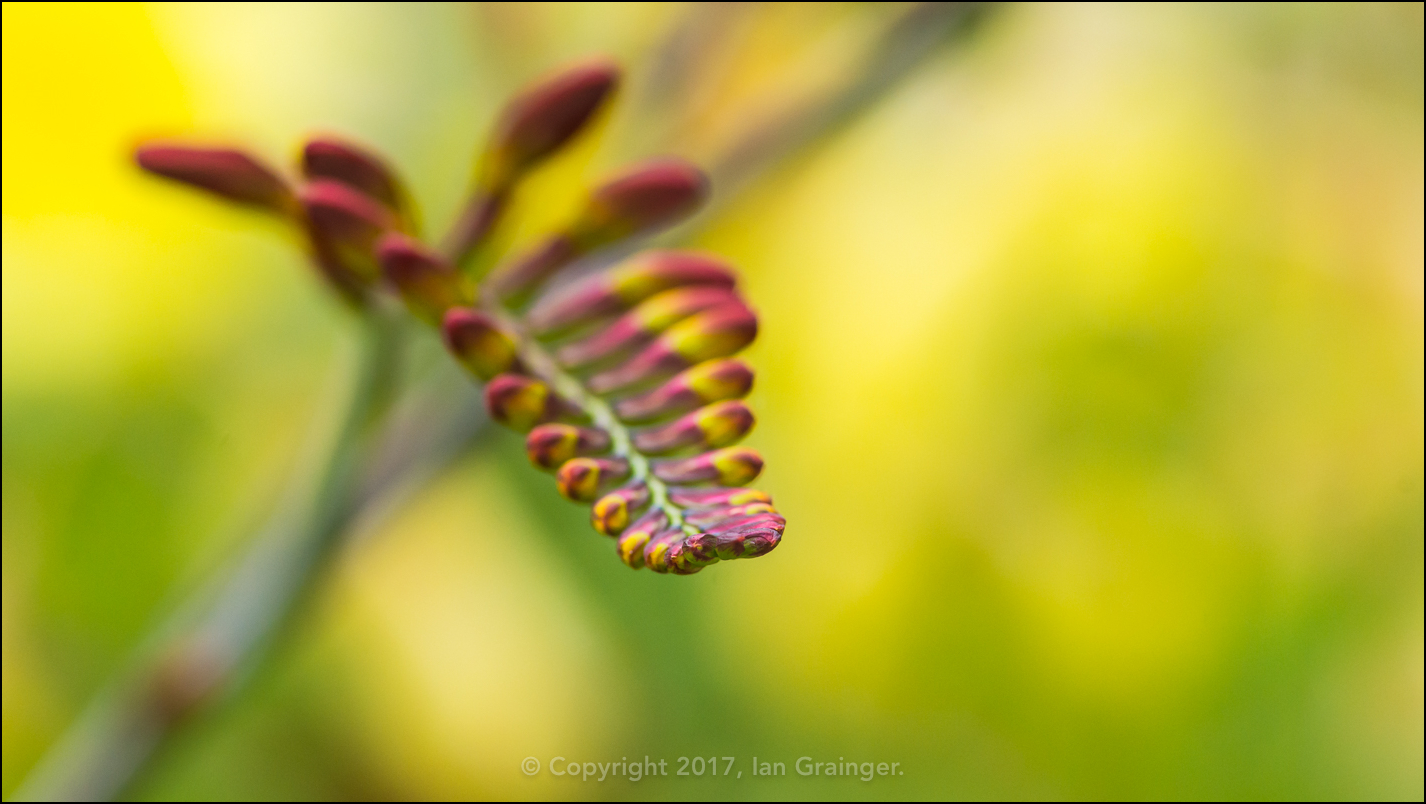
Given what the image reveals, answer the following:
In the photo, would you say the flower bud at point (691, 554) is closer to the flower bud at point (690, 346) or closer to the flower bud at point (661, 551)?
the flower bud at point (661, 551)

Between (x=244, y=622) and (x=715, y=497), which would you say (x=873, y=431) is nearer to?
(x=244, y=622)

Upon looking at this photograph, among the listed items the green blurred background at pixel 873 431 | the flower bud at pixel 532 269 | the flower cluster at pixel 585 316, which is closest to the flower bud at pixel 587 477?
the flower cluster at pixel 585 316

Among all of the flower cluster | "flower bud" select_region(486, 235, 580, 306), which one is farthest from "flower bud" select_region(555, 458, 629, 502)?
"flower bud" select_region(486, 235, 580, 306)

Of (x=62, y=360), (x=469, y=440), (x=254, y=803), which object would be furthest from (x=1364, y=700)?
(x=62, y=360)

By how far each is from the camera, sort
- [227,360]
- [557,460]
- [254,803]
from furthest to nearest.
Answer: [227,360], [254,803], [557,460]

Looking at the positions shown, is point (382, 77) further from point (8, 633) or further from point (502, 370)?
point (502, 370)

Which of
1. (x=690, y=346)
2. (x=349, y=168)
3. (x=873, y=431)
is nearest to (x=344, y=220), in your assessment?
(x=349, y=168)

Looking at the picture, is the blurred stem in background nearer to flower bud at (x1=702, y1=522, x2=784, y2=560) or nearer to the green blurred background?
the green blurred background
